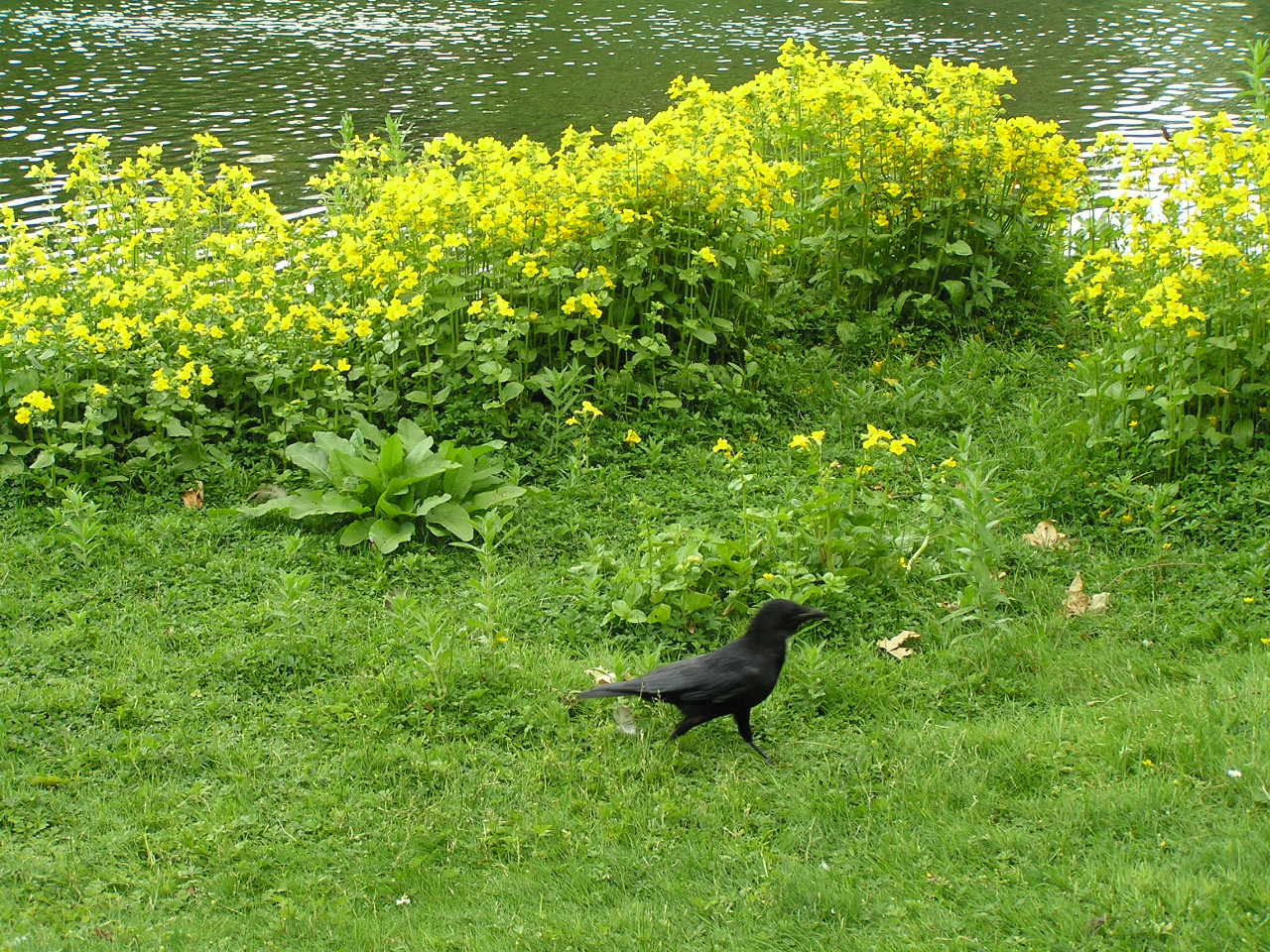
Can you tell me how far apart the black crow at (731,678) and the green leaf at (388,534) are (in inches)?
61.4

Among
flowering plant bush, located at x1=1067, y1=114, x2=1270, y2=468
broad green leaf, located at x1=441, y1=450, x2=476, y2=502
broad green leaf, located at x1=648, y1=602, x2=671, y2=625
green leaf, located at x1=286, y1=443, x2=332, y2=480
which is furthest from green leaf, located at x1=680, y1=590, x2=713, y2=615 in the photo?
flowering plant bush, located at x1=1067, y1=114, x2=1270, y2=468

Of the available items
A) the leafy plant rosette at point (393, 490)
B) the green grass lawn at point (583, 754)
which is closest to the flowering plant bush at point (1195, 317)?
the green grass lawn at point (583, 754)

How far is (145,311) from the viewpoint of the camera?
6320 mm

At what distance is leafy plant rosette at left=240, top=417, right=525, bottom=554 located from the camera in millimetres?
5430

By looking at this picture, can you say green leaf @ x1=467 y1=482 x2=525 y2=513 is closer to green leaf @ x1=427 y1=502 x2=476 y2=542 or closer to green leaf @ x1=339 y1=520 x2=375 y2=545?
green leaf @ x1=427 y1=502 x2=476 y2=542

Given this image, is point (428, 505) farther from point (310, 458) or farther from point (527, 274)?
point (527, 274)

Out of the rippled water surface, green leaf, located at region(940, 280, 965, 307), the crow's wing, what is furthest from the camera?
the rippled water surface

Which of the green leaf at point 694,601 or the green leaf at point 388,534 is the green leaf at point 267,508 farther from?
the green leaf at point 694,601

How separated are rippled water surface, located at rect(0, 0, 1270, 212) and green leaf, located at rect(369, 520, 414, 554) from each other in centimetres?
728

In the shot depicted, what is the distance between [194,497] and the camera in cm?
580

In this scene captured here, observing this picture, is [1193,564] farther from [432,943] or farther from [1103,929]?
[432,943]

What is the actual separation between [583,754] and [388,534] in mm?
1643

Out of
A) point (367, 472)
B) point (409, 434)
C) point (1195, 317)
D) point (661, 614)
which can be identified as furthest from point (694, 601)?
point (1195, 317)

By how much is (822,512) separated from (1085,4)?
24.8 meters
